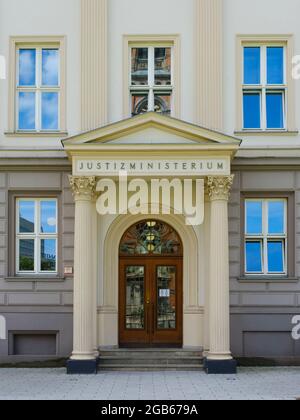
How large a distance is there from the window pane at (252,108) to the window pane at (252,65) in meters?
0.34

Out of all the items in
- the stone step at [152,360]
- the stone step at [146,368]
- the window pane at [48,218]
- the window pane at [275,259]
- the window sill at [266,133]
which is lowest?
the stone step at [146,368]

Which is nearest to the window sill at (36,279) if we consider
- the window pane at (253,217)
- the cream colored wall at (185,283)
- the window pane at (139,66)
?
the cream colored wall at (185,283)

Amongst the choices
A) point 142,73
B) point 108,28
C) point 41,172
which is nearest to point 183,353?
point 41,172

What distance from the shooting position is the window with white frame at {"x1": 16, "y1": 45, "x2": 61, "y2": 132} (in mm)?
17359

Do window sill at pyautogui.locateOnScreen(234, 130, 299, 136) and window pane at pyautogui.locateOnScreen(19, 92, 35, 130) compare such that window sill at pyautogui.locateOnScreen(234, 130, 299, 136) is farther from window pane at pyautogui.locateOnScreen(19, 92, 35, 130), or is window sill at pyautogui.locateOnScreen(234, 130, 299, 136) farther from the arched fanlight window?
window pane at pyautogui.locateOnScreen(19, 92, 35, 130)

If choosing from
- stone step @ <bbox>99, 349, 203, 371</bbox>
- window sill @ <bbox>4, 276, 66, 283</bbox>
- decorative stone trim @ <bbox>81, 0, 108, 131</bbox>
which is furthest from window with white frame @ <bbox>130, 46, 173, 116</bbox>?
stone step @ <bbox>99, 349, 203, 371</bbox>

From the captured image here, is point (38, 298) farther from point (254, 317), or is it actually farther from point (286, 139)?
point (286, 139)

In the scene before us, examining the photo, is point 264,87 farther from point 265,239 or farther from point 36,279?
point 36,279

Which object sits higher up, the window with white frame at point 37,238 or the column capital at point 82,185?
the column capital at point 82,185

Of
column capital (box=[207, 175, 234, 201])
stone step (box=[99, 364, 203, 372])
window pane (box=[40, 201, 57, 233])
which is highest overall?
column capital (box=[207, 175, 234, 201])

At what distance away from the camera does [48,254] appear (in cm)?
1716

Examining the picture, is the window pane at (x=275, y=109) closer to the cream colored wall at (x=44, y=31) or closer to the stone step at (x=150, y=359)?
the cream colored wall at (x=44, y=31)

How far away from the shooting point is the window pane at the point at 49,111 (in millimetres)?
17359

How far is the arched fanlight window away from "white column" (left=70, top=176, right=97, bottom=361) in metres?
1.59
